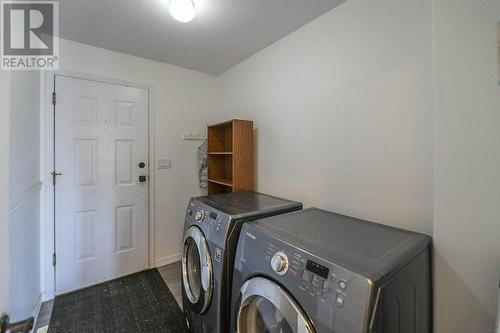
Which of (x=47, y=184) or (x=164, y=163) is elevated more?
(x=164, y=163)

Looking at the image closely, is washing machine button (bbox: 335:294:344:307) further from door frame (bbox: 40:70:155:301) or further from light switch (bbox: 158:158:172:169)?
door frame (bbox: 40:70:155:301)

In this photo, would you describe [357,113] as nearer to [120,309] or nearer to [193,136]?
[193,136]

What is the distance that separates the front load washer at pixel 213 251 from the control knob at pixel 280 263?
1.28 feet

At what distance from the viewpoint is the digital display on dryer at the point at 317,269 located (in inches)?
28.4

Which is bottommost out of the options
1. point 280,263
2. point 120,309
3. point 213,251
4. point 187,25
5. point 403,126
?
point 120,309

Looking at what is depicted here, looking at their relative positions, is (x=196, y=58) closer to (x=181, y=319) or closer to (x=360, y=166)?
(x=360, y=166)

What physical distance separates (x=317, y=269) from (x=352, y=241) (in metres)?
0.29

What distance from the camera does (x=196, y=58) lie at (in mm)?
2305

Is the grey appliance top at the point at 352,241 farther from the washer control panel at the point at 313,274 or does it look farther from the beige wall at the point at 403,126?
the beige wall at the point at 403,126

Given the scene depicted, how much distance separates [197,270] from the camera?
5.02ft

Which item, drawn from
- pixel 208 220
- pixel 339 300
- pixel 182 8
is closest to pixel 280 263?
pixel 339 300

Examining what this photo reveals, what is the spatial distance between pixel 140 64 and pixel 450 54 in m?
2.51

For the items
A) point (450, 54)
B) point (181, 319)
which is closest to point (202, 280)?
point (181, 319)

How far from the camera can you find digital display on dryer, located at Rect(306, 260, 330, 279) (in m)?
0.72
